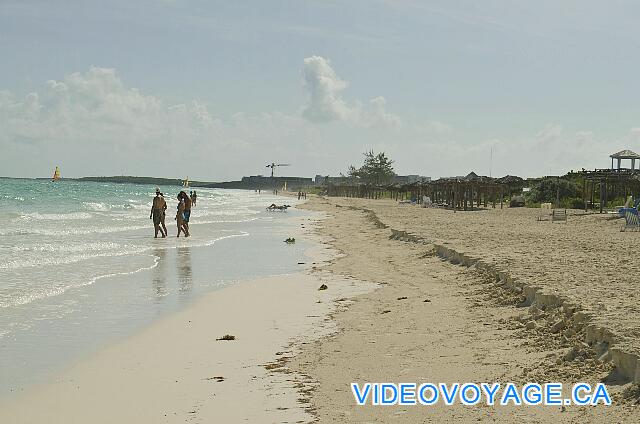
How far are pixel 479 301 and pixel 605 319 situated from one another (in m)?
3.11

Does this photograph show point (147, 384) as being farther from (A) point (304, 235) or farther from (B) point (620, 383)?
(A) point (304, 235)

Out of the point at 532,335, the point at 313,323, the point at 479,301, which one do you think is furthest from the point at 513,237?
the point at 532,335

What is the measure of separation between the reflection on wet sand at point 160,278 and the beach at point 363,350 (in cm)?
86

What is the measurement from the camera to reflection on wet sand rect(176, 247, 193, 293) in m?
13.0

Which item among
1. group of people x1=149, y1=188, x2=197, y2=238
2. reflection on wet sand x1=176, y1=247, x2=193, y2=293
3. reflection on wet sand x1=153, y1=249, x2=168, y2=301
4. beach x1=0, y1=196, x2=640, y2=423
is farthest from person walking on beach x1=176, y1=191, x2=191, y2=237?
beach x1=0, y1=196, x2=640, y2=423

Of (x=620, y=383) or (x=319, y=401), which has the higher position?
(x=620, y=383)

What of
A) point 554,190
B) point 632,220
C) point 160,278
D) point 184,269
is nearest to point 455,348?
point 160,278

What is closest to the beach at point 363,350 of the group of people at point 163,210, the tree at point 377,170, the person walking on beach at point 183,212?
the group of people at point 163,210

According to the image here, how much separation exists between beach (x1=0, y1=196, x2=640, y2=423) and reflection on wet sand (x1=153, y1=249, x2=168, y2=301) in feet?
2.83

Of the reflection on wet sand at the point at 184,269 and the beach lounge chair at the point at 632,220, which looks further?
the beach lounge chair at the point at 632,220

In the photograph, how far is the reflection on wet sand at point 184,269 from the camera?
12958mm

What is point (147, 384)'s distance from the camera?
20.8ft

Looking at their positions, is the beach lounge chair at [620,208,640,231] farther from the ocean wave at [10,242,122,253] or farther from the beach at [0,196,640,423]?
the ocean wave at [10,242,122,253]

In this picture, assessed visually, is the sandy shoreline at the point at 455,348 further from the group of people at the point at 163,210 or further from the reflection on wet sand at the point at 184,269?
the group of people at the point at 163,210
